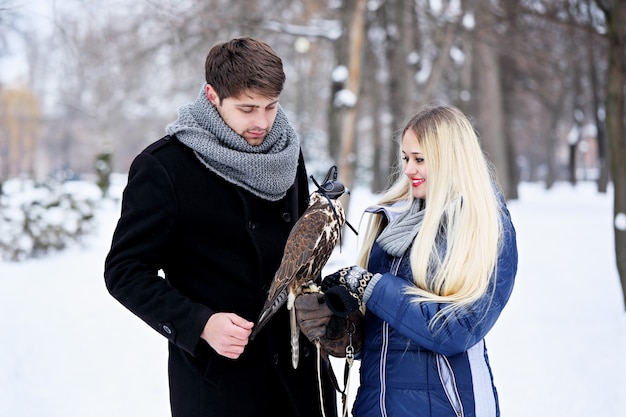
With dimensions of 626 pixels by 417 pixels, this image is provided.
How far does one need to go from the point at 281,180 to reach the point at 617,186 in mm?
5899

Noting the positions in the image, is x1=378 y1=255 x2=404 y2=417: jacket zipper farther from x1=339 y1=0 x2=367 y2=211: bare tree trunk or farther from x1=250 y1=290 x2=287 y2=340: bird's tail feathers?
x1=339 y1=0 x2=367 y2=211: bare tree trunk

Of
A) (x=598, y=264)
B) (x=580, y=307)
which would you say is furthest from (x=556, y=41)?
(x=580, y=307)

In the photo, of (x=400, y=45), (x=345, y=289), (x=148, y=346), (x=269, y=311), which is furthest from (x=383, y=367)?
(x=400, y=45)

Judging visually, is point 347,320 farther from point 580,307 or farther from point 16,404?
point 580,307

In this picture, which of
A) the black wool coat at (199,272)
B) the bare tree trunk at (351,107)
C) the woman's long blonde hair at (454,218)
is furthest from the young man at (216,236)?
the bare tree trunk at (351,107)

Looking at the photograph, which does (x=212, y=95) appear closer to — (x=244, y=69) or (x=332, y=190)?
(x=244, y=69)

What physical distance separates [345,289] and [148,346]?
531 cm

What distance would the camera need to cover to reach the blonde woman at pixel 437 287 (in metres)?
2.23

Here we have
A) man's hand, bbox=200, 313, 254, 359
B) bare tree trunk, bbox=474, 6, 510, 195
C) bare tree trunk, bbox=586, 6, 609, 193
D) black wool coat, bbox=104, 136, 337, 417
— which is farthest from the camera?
bare tree trunk, bbox=586, 6, 609, 193

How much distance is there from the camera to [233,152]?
235 centimetres

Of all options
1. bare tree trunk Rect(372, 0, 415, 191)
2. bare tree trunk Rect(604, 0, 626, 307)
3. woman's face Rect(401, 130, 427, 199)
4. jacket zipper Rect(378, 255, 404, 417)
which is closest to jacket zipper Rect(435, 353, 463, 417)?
jacket zipper Rect(378, 255, 404, 417)

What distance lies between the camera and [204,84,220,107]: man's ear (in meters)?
2.38

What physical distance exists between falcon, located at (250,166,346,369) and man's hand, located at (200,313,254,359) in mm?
77

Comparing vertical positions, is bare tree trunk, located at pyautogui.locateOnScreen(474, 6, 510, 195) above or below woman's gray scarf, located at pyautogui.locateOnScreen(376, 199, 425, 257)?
above
